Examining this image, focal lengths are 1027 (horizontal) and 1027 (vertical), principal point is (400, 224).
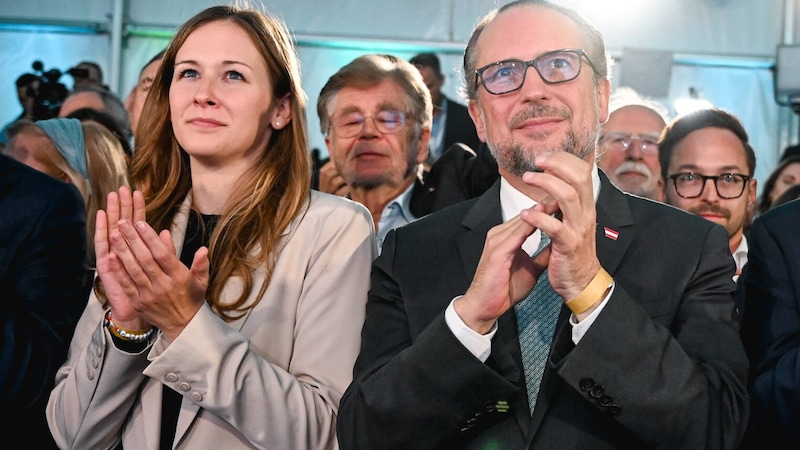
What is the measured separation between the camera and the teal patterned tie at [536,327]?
2.26 m

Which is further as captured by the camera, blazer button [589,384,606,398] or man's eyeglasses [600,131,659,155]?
man's eyeglasses [600,131,659,155]

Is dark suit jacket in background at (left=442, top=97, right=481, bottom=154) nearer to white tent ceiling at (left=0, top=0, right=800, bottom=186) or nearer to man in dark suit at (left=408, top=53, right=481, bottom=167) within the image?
man in dark suit at (left=408, top=53, right=481, bottom=167)

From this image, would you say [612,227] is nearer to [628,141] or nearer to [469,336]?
[469,336]

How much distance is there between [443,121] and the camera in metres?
6.36

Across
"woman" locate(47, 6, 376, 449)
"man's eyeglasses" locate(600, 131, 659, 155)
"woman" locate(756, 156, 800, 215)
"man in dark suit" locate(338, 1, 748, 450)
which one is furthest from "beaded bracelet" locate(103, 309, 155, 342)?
"woman" locate(756, 156, 800, 215)

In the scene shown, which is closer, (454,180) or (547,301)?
(547,301)

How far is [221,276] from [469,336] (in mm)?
772

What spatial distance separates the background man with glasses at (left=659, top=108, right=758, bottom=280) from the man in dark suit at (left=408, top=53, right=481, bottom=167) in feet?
5.94

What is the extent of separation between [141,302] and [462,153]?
2.00 metres

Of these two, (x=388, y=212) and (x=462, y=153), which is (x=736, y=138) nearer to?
(x=462, y=153)

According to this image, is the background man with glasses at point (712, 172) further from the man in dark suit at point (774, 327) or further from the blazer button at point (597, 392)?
the blazer button at point (597, 392)

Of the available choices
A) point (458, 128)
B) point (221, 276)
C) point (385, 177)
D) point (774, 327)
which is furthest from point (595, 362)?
point (458, 128)

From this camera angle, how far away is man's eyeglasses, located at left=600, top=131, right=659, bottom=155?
452cm

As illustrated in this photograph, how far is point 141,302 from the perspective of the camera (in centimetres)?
225
